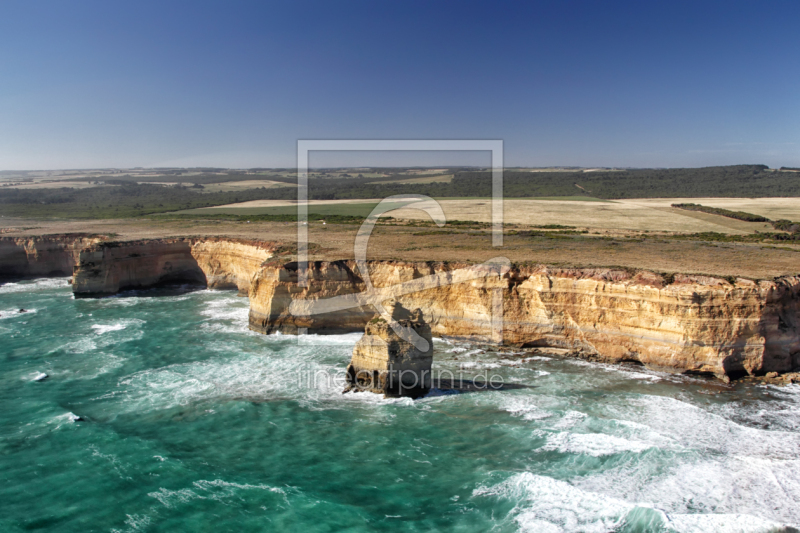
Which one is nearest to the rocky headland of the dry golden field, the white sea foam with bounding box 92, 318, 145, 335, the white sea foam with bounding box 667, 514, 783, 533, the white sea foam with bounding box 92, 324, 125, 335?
the dry golden field

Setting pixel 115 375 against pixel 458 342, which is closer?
pixel 115 375

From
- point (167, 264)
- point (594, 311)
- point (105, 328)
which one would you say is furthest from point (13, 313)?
point (594, 311)

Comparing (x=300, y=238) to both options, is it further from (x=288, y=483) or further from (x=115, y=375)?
(x=288, y=483)

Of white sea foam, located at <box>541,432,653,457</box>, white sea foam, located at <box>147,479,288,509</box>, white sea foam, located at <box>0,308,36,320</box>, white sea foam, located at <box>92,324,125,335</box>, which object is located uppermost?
white sea foam, located at <box>0,308,36,320</box>

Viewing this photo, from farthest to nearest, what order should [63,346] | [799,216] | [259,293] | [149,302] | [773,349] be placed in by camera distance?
[799,216] < [149,302] < [259,293] < [63,346] < [773,349]

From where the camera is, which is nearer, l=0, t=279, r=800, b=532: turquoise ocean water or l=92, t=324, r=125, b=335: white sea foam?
l=0, t=279, r=800, b=532: turquoise ocean water

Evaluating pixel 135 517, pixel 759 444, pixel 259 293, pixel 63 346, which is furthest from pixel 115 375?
pixel 759 444

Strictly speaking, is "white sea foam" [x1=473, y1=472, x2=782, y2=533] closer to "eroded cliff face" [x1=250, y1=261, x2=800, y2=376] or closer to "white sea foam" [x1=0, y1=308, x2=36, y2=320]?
"eroded cliff face" [x1=250, y1=261, x2=800, y2=376]

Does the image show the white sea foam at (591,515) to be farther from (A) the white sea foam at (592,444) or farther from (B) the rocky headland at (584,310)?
(B) the rocky headland at (584,310)
